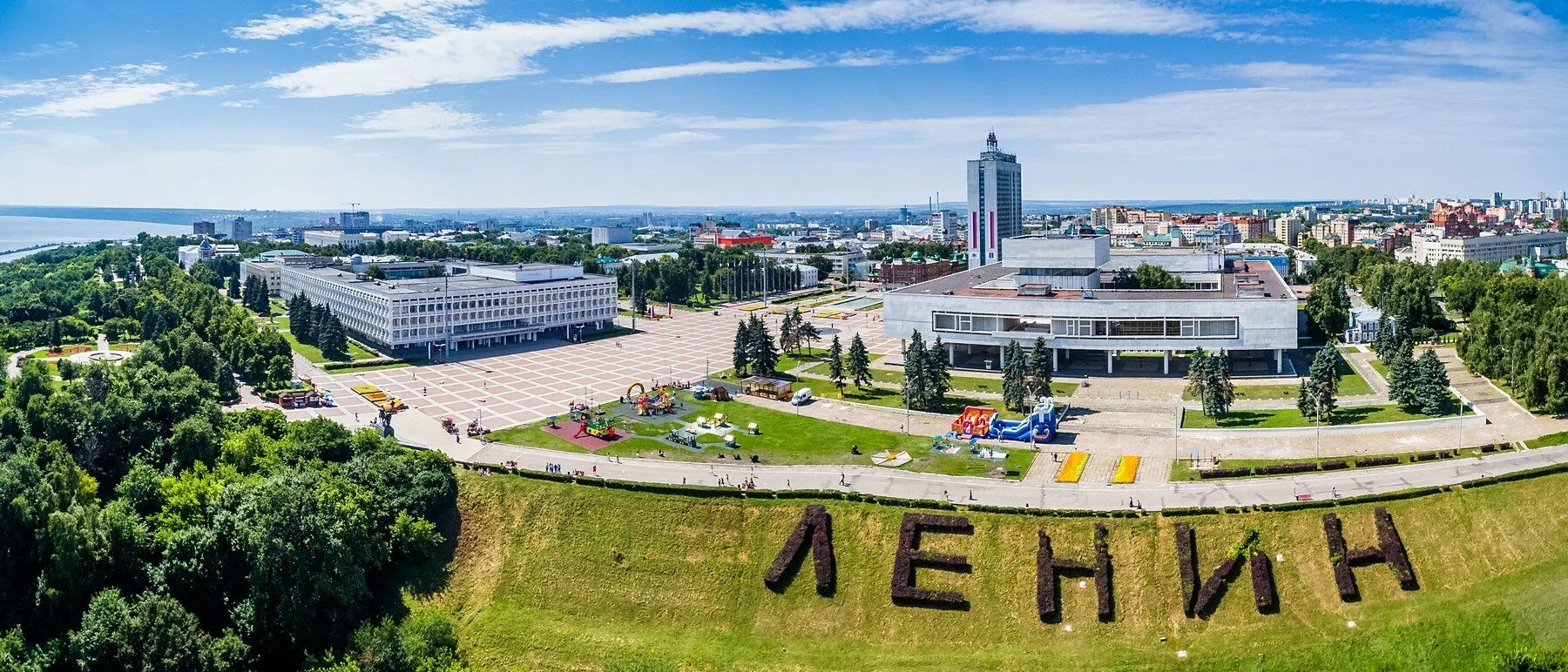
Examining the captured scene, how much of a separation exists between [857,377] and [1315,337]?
51563 mm

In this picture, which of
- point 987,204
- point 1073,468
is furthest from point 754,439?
point 987,204

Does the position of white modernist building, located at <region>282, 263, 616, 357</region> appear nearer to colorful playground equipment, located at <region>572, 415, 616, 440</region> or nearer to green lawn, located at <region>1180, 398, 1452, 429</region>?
colorful playground equipment, located at <region>572, 415, 616, 440</region>

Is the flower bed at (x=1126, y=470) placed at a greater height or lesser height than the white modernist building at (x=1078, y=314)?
lesser

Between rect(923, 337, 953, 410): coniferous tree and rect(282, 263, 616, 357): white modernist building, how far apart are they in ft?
177

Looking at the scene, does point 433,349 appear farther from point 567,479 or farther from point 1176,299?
point 1176,299

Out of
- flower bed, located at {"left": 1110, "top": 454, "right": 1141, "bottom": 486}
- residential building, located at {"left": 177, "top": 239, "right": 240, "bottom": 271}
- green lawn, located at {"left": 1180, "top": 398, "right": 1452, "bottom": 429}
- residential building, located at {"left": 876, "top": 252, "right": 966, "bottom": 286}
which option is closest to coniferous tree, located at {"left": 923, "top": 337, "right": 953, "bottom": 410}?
green lawn, located at {"left": 1180, "top": 398, "right": 1452, "bottom": 429}

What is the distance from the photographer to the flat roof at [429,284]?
106 meters

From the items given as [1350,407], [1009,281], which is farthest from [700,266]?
[1350,407]

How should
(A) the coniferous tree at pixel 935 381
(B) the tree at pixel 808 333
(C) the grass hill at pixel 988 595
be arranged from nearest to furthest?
(C) the grass hill at pixel 988 595 < (A) the coniferous tree at pixel 935 381 < (B) the tree at pixel 808 333

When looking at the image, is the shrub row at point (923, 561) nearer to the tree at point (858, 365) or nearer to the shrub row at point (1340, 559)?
the shrub row at point (1340, 559)

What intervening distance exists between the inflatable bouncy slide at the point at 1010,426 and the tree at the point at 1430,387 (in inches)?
934

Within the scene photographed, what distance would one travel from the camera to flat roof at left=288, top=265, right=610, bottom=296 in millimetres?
105812

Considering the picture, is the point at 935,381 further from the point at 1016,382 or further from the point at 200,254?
the point at 200,254

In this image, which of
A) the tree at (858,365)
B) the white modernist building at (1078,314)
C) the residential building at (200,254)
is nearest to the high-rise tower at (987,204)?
the white modernist building at (1078,314)
